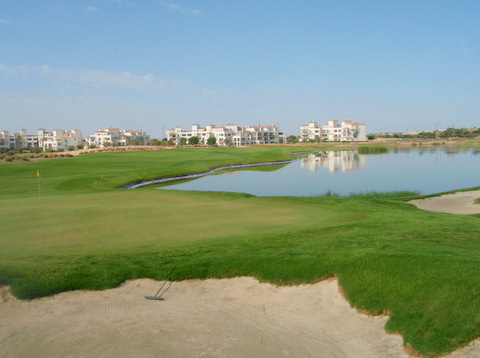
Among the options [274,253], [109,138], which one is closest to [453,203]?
[274,253]

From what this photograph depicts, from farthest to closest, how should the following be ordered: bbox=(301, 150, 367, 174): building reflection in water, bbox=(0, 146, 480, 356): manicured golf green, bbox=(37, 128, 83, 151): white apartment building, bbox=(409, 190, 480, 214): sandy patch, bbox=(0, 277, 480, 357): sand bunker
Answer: bbox=(37, 128, 83, 151): white apartment building, bbox=(301, 150, 367, 174): building reflection in water, bbox=(409, 190, 480, 214): sandy patch, bbox=(0, 146, 480, 356): manicured golf green, bbox=(0, 277, 480, 357): sand bunker

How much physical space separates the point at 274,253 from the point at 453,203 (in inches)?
812

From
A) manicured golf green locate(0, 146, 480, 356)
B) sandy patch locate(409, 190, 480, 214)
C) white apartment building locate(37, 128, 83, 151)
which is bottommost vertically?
sandy patch locate(409, 190, 480, 214)

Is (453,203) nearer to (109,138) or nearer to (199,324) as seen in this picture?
(199,324)

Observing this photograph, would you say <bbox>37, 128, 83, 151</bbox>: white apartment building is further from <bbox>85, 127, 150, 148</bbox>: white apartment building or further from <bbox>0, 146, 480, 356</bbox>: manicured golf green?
<bbox>0, 146, 480, 356</bbox>: manicured golf green

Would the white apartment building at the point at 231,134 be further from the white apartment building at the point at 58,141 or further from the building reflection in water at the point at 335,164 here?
the building reflection in water at the point at 335,164

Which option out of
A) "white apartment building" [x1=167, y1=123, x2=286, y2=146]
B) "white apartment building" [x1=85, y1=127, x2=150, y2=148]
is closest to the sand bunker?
"white apartment building" [x1=167, y1=123, x2=286, y2=146]

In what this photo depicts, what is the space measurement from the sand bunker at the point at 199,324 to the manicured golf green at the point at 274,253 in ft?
0.97

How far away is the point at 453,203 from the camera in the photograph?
86.8 ft

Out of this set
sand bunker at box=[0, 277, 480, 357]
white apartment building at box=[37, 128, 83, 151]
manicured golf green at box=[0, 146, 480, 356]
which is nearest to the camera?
A: sand bunker at box=[0, 277, 480, 357]

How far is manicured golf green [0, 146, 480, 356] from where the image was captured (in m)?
7.16

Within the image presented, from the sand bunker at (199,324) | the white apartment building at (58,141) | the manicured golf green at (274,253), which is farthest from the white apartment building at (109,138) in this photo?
the sand bunker at (199,324)

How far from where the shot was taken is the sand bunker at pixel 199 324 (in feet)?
21.6

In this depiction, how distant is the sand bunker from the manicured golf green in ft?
0.97
